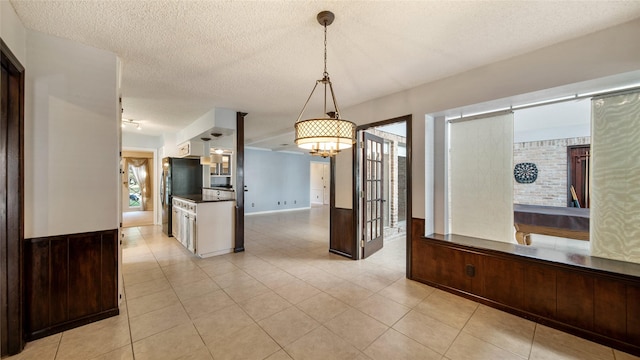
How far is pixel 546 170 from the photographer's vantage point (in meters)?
5.15

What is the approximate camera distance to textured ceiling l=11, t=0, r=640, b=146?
1608mm

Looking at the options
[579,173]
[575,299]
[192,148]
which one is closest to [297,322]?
[575,299]

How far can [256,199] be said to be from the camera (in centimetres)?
857

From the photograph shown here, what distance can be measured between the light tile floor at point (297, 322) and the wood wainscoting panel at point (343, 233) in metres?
0.42

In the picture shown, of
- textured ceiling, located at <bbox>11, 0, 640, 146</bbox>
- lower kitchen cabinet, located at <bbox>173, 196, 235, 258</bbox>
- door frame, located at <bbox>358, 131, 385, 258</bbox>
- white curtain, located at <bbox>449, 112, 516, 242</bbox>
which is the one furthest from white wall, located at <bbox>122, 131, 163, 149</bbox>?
white curtain, located at <bbox>449, 112, 516, 242</bbox>

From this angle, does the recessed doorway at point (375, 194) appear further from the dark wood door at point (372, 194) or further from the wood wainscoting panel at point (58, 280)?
the wood wainscoting panel at point (58, 280)

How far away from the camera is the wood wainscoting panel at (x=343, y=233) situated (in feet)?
12.3

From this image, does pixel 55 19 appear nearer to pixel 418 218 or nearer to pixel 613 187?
pixel 418 218

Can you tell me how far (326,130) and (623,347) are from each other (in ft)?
8.96

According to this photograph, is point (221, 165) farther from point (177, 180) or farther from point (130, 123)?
point (130, 123)

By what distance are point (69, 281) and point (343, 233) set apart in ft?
10.3

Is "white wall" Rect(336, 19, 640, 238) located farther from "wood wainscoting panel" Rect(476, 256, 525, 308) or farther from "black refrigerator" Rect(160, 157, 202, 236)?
"black refrigerator" Rect(160, 157, 202, 236)

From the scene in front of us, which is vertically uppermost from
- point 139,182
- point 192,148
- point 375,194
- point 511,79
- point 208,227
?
point 511,79

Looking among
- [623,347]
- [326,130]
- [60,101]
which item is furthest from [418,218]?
[60,101]
